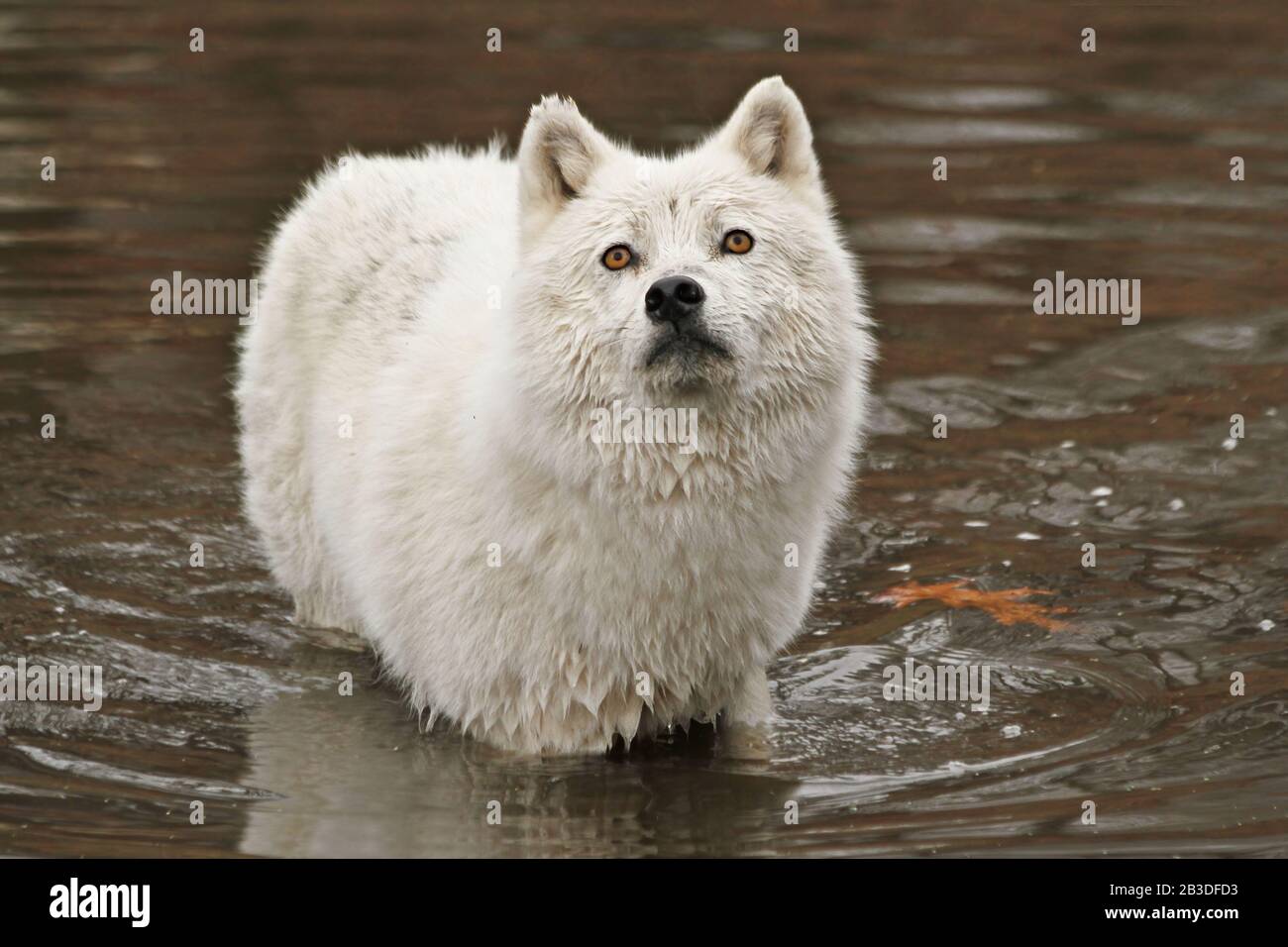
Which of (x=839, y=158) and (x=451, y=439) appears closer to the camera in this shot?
(x=451, y=439)

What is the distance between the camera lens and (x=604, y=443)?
20.4ft

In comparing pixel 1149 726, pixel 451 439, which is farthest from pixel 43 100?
pixel 1149 726

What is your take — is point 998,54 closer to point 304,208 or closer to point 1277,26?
point 1277,26

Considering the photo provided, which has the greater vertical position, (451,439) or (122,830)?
(451,439)

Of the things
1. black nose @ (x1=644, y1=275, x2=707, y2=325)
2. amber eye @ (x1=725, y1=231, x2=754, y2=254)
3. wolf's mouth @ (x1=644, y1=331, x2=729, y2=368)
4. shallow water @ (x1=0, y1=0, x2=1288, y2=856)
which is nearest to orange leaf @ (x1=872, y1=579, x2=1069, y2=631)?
shallow water @ (x1=0, y1=0, x2=1288, y2=856)

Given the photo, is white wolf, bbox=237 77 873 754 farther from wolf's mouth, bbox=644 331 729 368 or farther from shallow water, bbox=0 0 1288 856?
shallow water, bbox=0 0 1288 856

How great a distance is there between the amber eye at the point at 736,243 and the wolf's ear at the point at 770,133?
0.42m

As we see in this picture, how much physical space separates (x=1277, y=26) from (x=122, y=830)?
693 inches

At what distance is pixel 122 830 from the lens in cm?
647

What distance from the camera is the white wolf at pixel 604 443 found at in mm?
6215

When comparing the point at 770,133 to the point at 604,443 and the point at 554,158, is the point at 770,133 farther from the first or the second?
the point at 604,443

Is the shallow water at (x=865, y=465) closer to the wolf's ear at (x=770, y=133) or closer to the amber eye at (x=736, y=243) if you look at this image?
the amber eye at (x=736, y=243)

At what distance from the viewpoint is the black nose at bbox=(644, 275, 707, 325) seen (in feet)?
19.5

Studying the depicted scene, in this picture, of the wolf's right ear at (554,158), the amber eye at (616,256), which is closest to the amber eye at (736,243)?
the amber eye at (616,256)
